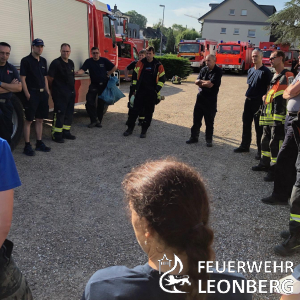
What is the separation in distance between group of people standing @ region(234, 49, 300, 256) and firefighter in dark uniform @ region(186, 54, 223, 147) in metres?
0.68

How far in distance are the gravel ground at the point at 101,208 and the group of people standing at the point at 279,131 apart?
7.1 inches

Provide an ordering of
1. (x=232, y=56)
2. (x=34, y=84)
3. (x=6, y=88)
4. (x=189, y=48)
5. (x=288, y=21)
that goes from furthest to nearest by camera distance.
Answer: (x=288, y=21) < (x=189, y=48) < (x=232, y=56) < (x=34, y=84) < (x=6, y=88)

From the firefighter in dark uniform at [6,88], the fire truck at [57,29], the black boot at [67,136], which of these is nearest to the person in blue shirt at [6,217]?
the firefighter in dark uniform at [6,88]

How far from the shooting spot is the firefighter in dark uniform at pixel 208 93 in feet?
21.4

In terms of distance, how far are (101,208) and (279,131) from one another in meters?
2.74

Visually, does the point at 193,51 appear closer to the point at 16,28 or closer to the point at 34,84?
the point at 16,28

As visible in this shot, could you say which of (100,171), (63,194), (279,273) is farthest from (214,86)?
(279,273)

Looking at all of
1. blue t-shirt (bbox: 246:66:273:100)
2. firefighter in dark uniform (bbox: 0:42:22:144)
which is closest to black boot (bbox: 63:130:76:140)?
firefighter in dark uniform (bbox: 0:42:22:144)

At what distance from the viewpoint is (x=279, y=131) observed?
4812 millimetres

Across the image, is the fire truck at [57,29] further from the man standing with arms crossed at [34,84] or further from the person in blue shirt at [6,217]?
the person in blue shirt at [6,217]

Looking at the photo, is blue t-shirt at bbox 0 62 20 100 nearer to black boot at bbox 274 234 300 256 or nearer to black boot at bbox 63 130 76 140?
black boot at bbox 63 130 76 140

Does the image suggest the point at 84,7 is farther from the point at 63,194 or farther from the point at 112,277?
the point at 112,277

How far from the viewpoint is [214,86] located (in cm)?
656

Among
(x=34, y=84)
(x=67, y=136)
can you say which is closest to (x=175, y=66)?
(x=67, y=136)
